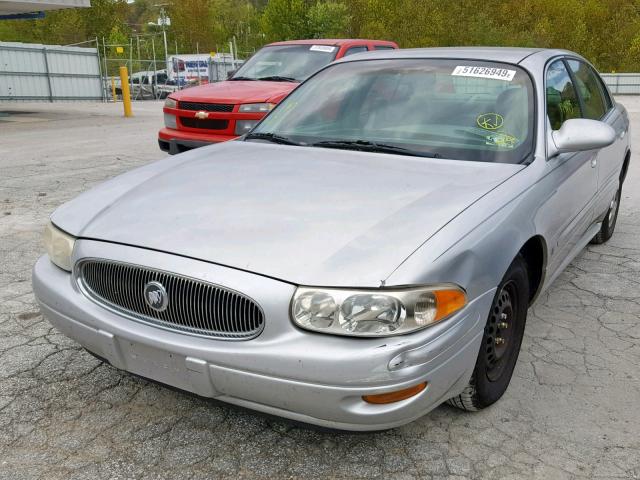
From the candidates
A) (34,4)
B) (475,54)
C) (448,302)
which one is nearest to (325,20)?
(34,4)

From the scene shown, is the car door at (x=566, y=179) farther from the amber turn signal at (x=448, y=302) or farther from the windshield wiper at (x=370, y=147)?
the amber turn signal at (x=448, y=302)

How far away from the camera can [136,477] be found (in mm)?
2326

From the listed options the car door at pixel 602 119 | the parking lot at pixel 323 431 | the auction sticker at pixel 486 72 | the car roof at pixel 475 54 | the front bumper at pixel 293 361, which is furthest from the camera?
the car door at pixel 602 119

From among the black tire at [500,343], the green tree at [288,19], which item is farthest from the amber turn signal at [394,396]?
the green tree at [288,19]

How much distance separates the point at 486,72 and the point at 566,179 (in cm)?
72

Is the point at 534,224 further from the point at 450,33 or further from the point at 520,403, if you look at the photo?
the point at 450,33

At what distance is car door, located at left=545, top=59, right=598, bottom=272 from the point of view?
124 inches

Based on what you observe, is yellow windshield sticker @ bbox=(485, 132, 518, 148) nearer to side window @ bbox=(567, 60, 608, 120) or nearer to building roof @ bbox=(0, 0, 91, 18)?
side window @ bbox=(567, 60, 608, 120)

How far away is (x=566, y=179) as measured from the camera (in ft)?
10.8

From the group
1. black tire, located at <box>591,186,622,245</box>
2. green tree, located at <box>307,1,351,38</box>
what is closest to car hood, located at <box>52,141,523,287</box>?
black tire, located at <box>591,186,622,245</box>

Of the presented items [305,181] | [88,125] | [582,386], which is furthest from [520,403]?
[88,125]

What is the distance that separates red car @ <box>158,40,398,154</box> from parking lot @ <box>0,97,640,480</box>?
4.09 metres

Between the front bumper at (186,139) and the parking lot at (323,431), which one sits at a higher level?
the front bumper at (186,139)

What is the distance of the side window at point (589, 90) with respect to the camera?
4.19 m
